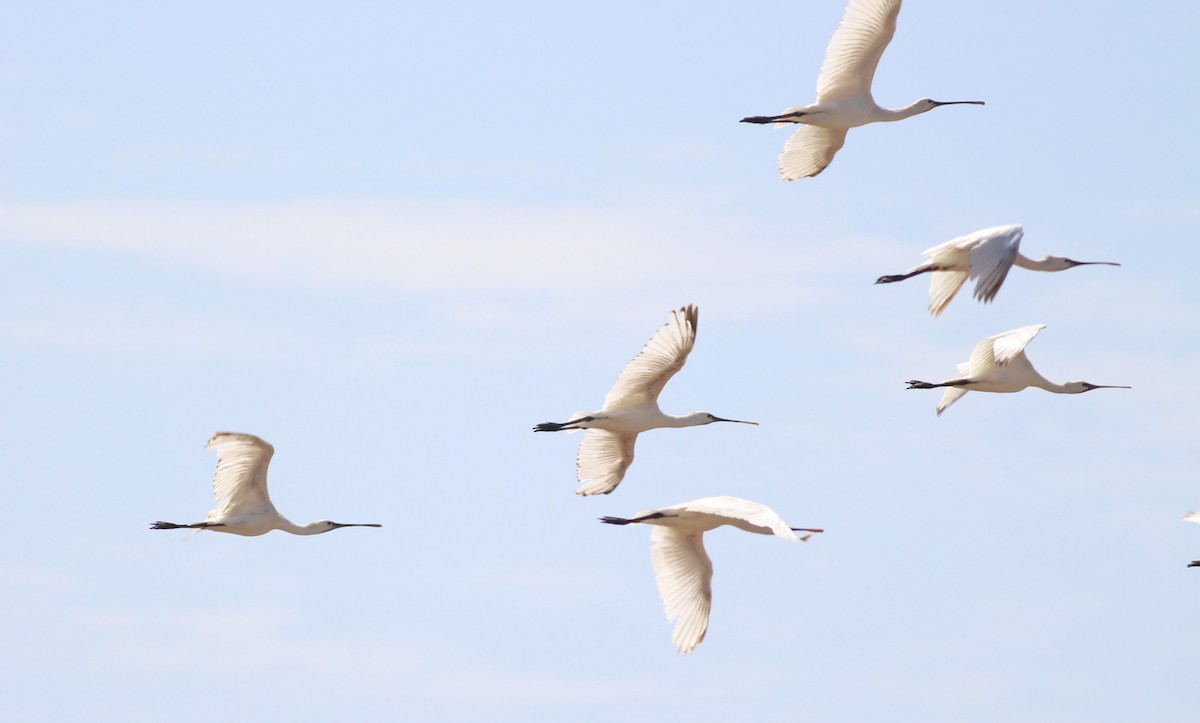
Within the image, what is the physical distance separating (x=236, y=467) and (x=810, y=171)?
8.17 metres

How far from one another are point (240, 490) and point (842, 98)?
8.81 m

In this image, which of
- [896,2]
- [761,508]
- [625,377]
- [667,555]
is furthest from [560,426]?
[896,2]

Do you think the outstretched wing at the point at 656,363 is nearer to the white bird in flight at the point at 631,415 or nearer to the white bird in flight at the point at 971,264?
the white bird in flight at the point at 631,415

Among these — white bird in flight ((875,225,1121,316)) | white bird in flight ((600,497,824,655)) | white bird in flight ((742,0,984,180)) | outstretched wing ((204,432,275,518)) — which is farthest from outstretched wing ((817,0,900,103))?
outstretched wing ((204,432,275,518))

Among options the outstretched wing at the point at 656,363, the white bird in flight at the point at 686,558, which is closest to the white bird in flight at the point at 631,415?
the outstretched wing at the point at 656,363

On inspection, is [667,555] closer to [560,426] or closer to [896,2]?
[560,426]

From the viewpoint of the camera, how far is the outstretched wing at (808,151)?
29141 millimetres

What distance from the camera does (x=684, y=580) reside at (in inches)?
997

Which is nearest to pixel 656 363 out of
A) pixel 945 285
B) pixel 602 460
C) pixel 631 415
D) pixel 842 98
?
pixel 631 415

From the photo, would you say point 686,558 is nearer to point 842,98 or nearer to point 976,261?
point 976,261

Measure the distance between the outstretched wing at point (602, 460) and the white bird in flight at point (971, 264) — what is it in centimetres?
372

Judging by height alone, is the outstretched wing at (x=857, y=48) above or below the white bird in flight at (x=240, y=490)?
above

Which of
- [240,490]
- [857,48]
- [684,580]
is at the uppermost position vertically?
[857,48]

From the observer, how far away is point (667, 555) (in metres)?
25.4
